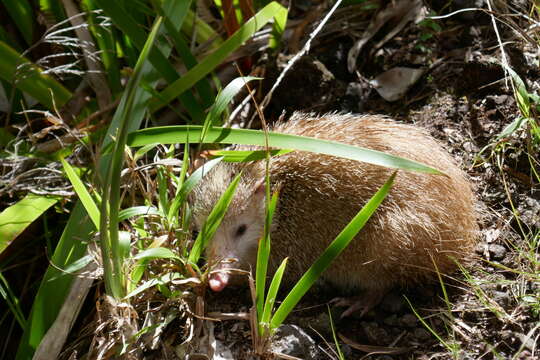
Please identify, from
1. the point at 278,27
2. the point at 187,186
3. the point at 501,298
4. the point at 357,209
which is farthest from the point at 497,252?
the point at 278,27

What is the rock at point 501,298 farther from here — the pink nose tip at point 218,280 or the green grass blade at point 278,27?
the green grass blade at point 278,27

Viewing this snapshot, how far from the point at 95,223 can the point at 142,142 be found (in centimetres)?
39

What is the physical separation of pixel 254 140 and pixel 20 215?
3.71ft

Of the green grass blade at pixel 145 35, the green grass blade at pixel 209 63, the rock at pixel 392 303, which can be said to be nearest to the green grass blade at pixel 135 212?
the green grass blade at pixel 209 63

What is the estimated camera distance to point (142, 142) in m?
2.48

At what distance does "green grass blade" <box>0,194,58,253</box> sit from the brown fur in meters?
0.70

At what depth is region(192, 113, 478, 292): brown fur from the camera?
2549mm

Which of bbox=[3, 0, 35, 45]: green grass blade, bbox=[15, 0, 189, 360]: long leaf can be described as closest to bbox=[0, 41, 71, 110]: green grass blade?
bbox=[3, 0, 35, 45]: green grass blade

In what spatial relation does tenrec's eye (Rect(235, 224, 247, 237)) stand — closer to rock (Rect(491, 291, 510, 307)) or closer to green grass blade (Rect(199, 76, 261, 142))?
green grass blade (Rect(199, 76, 261, 142))

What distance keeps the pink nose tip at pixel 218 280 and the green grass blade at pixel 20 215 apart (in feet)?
2.88

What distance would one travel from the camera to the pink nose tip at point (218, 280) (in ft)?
8.04

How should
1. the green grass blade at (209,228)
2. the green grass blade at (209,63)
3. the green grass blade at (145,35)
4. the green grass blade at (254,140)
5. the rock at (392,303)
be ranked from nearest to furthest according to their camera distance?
the green grass blade at (254,140)
the green grass blade at (209,228)
the rock at (392,303)
the green grass blade at (145,35)
the green grass blade at (209,63)

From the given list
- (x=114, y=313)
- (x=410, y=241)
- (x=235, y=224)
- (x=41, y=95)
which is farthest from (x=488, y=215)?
(x=41, y=95)

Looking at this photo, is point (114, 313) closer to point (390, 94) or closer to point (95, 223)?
point (95, 223)
